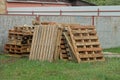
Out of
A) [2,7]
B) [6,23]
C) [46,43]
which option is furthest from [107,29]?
[46,43]

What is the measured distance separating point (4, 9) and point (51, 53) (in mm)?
9191

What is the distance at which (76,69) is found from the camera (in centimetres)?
1508

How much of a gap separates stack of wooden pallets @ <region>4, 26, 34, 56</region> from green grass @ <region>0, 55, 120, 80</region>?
2.51 m

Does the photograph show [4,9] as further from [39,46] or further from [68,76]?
[68,76]

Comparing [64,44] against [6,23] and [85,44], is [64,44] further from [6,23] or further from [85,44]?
[6,23]

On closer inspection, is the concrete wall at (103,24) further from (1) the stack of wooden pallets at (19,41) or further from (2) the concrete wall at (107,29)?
(1) the stack of wooden pallets at (19,41)

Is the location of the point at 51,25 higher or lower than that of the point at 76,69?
higher

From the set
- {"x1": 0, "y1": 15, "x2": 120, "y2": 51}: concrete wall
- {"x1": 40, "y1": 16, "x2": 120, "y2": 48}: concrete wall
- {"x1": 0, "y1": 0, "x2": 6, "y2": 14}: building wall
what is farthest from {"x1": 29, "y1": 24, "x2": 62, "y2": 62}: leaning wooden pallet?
{"x1": 0, "y1": 0, "x2": 6, "y2": 14}: building wall

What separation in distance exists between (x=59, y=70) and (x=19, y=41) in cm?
582

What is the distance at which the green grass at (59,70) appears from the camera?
13234 millimetres

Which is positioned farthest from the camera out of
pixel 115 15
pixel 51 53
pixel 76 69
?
pixel 115 15

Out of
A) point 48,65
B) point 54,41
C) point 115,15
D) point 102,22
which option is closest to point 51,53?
point 54,41

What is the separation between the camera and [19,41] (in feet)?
66.2

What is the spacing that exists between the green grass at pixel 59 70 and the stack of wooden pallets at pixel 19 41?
8.23 feet
